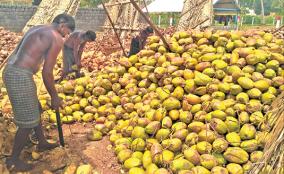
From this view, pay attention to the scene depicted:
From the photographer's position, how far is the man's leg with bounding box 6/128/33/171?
397 centimetres

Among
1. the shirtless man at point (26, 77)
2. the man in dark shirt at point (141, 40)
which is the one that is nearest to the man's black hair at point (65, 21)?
the shirtless man at point (26, 77)

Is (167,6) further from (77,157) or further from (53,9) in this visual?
(77,157)

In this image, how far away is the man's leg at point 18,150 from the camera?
3.97 m

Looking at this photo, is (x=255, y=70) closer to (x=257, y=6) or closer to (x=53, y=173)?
(x=53, y=173)

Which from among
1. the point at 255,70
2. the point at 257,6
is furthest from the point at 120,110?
the point at 257,6

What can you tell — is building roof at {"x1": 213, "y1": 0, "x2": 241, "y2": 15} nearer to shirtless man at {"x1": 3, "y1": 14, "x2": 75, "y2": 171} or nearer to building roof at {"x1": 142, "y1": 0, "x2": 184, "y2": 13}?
building roof at {"x1": 142, "y1": 0, "x2": 184, "y2": 13}

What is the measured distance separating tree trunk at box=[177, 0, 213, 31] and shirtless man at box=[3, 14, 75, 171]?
18.8ft

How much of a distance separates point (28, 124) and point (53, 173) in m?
0.68

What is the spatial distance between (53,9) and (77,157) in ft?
23.8

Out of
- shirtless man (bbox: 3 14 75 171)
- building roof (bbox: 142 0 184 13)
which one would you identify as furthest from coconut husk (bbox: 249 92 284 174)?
building roof (bbox: 142 0 184 13)

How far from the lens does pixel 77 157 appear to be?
4.34m

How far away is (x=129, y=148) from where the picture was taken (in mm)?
4195

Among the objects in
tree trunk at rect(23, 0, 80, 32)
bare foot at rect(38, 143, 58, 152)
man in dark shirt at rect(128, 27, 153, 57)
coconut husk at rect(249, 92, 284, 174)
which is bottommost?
bare foot at rect(38, 143, 58, 152)

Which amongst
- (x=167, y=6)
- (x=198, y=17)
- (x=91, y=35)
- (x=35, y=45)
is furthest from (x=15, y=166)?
(x=167, y=6)
